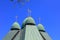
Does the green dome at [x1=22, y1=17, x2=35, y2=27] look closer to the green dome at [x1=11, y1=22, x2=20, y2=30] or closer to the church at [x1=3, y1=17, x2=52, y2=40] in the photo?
the church at [x1=3, y1=17, x2=52, y2=40]

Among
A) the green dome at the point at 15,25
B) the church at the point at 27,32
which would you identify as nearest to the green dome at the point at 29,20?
the church at the point at 27,32

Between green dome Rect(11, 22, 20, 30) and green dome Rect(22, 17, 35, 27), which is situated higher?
green dome Rect(11, 22, 20, 30)

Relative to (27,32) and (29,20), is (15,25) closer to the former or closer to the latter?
(29,20)

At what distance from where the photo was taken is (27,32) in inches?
1172

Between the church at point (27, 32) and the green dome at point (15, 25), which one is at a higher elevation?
the green dome at point (15, 25)

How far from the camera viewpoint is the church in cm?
2938

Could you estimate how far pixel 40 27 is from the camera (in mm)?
38375

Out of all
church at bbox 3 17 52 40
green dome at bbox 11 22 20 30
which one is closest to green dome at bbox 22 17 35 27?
church at bbox 3 17 52 40

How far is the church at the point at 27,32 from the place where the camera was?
29.4 meters

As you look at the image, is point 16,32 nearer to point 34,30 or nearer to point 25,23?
point 25,23

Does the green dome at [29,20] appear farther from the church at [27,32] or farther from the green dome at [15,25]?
the green dome at [15,25]

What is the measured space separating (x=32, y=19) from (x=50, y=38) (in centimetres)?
595

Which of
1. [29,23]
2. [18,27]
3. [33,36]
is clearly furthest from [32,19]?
[33,36]

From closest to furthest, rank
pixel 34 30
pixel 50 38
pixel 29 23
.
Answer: pixel 34 30, pixel 29 23, pixel 50 38
